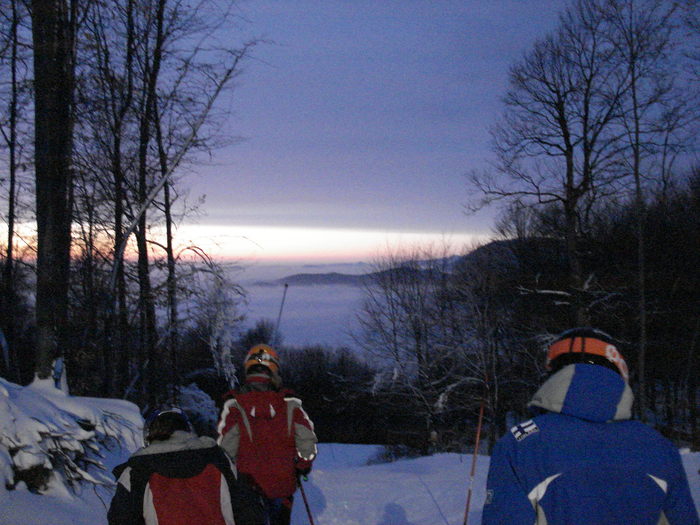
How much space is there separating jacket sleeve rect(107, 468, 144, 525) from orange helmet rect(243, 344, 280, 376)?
166 cm

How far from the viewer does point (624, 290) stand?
934 inches

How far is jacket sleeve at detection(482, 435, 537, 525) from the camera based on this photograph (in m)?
1.81

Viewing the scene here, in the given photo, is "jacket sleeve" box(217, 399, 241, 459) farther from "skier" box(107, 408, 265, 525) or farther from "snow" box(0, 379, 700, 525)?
"snow" box(0, 379, 700, 525)

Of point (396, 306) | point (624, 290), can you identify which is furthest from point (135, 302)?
point (396, 306)

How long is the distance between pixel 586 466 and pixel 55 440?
507 cm

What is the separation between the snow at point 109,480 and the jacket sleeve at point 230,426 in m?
1.59

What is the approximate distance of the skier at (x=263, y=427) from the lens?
447cm

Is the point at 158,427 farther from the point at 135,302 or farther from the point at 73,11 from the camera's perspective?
the point at 135,302

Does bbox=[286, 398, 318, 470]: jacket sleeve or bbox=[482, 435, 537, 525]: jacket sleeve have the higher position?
bbox=[482, 435, 537, 525]: jacket sleeve

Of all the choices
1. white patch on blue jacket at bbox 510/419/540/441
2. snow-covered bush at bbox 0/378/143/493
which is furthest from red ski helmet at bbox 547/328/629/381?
snow-covered bush at bbox 0/378/143/493

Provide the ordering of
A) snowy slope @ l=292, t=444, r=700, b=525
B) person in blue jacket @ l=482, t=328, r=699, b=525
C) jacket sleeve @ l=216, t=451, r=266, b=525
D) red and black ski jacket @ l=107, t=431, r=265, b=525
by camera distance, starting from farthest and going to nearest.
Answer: snowy slope @ l=292, t=444, r=700, b=525, jacket sleeve @ l=216, t=451, r=266, b=525, red and black ski jacket @ l=107, t=431, r=265, b=525, person in blue jacket @ l=482, t=328, r=699, b=525

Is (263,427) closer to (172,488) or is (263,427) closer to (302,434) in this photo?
(302,434)

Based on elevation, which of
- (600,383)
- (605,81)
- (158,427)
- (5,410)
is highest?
(605,81)

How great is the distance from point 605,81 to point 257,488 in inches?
779
